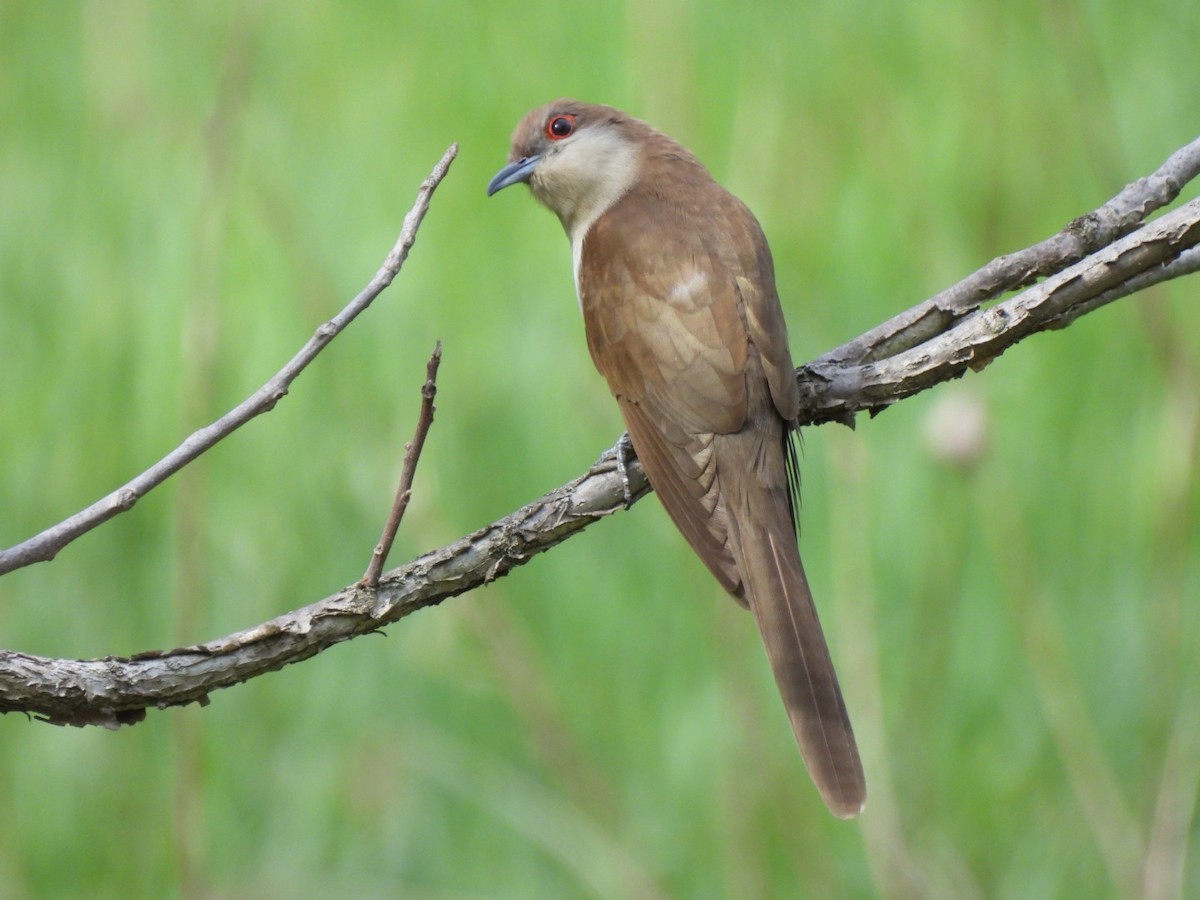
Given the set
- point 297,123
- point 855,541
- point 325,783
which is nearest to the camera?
point 855,541

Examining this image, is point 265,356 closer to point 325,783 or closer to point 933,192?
point 325,783

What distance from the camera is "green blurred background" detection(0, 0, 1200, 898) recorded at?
361 centimetres

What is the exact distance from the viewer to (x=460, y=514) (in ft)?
13.5

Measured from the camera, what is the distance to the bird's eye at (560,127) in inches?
148

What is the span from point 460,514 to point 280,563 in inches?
22.3

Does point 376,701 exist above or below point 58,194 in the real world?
below

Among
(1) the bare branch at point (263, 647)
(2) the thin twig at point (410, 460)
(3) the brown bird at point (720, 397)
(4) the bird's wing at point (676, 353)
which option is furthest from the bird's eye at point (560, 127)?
(2) the thin twig at point (410, 460)

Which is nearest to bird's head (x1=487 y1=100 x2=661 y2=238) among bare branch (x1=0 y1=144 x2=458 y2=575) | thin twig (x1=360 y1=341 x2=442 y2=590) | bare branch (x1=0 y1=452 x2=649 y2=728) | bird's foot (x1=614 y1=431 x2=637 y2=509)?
bird's foot (x1=614 y1=431 x2=637 y2=509)

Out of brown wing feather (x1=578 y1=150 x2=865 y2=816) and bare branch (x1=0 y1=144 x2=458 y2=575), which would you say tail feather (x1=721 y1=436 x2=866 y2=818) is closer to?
brown wing feather (x1=578 y1=150 x2=865 y2=816)

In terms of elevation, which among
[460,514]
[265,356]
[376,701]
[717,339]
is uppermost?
[265,356]

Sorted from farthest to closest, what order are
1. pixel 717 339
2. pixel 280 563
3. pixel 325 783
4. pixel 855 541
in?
pixel 280 563 → pixel 325 783 → pixel 855 541 → pixel 717 339

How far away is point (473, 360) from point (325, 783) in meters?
1.39

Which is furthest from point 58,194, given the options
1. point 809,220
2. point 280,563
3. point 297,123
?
point 809,220

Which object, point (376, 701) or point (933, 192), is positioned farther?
point (933, 192)
